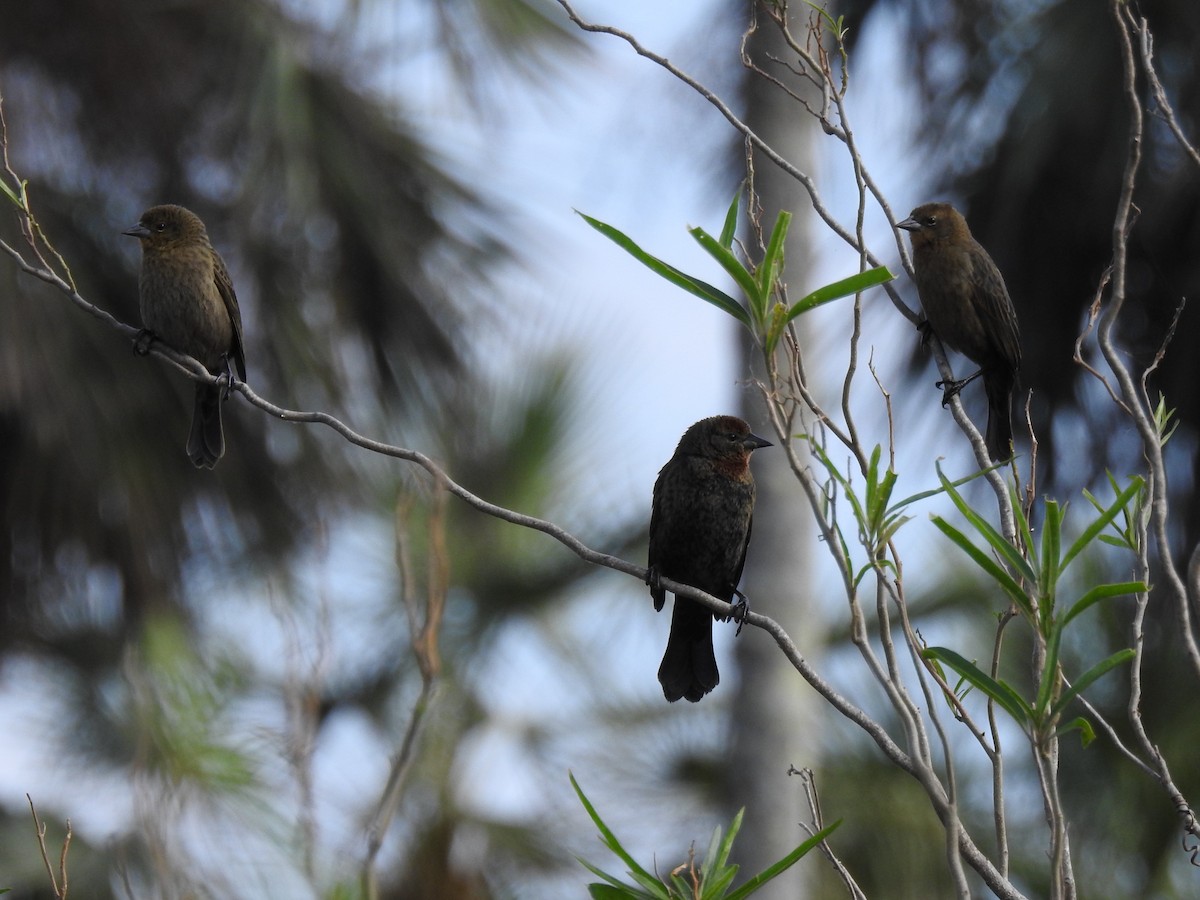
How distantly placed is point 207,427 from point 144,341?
16.4 inches

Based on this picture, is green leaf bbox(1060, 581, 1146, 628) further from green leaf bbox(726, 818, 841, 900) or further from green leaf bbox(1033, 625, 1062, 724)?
green leaf bbox(726, 818, 841, 900)

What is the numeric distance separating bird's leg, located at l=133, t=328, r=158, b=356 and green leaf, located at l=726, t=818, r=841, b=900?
2417mm

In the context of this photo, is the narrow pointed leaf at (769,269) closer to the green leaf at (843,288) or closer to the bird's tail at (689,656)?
the green leaf at (843,288)

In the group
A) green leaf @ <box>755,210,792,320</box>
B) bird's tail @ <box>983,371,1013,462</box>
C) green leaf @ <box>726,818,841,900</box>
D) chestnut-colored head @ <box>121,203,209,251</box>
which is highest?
chestnut-colored head @ <box>121,203,209,251</box>

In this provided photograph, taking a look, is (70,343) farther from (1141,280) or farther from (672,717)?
(1141,280)

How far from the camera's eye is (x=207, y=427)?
14.2ft

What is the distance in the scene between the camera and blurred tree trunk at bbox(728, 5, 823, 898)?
181 inches

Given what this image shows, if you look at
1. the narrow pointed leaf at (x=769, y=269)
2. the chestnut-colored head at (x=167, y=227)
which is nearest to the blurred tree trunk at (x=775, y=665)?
the chestnut-colored head at (x=167, y=227)

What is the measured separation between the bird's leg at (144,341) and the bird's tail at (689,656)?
5.05 feet

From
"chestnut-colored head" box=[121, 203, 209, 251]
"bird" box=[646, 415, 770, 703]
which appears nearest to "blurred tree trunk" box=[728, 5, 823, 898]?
"bird" box=[646, 415, 770, 703]

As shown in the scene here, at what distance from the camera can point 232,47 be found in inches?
213

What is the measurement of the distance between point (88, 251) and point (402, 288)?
3.63ft

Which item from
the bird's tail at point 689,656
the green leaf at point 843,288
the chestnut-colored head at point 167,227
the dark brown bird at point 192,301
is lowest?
the green leaf at point 843,288

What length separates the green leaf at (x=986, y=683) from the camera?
1778 mm
